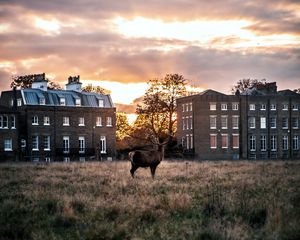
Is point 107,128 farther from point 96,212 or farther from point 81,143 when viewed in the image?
point 96,212

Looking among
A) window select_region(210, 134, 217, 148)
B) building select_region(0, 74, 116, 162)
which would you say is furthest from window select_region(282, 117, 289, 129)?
building select_region(0, 74, 116, 162)

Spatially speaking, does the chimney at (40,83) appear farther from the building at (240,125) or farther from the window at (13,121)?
the building at (240,125)

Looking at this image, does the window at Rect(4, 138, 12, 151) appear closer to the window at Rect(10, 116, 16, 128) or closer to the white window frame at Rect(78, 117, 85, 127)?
the window at Rect(10, 116, 16, 128)

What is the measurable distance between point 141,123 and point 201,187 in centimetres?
6269

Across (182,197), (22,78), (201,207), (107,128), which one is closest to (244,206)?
(201,207)

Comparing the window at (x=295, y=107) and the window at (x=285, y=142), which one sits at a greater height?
the window at (x=295, y=107)

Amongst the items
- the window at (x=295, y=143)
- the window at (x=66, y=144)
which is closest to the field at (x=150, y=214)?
the window at (x=66, y=144)

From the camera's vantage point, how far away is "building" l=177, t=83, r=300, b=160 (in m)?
74.1

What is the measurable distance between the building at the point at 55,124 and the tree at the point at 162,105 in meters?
6.87

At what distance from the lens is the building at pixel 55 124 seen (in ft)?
205

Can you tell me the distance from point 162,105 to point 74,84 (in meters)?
14.3

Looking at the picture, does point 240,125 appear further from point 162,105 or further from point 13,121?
point 13,121

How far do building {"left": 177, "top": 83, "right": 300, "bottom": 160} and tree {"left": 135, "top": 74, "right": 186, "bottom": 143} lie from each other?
9.35 ft

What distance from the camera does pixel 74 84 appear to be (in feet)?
247
